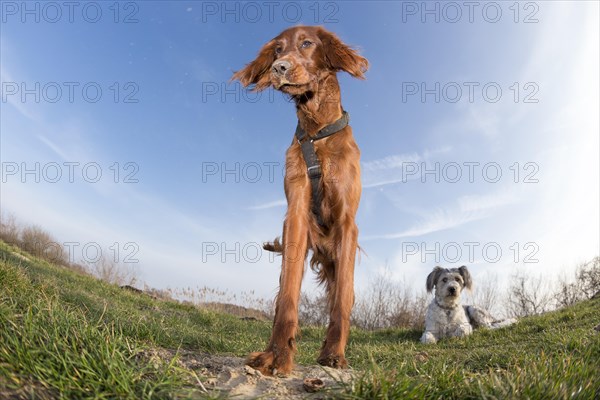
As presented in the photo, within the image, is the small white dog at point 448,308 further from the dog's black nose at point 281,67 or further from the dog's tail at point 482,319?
the dog's black nose at point 281,67

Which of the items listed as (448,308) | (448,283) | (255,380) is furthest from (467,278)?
(255,380)

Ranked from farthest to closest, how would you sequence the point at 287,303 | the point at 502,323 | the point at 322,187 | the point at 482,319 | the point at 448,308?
the point at 482,319
the point at 502,323
the point at 448,308
the point at 322,187
the point at 287,303

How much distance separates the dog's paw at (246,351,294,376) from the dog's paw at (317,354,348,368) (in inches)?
14.4

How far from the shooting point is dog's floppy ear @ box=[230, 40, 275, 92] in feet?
14.8

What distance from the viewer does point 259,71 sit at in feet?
15.0

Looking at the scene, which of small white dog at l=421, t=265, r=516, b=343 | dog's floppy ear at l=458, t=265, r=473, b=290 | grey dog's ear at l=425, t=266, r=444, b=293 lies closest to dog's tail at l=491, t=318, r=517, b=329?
small white dog at l=421, t=265, r=516, b=343

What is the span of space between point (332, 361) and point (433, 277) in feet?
28.0

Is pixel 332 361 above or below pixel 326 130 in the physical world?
below

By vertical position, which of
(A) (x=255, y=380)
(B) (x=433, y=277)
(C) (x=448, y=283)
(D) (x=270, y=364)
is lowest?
(A) (x=255, y=380)

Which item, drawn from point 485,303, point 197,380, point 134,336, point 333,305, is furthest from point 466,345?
point 485,303

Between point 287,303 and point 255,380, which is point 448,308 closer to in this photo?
point 287,303

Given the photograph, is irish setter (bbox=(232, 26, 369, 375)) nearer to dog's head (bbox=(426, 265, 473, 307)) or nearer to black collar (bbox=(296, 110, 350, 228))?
black collar (bbox=(296, 110, 350, 228))

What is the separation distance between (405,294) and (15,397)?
55.9 ft

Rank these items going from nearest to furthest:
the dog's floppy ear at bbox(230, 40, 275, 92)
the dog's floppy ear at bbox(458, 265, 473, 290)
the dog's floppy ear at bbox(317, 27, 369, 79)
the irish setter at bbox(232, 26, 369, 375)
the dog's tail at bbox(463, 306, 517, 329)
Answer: the irish setter at bbox(232, 26, 369, 375), the dog's floppy ear at bbox(317, 27, 369, 79), the dog's floppy ear at bbox(230, 40, 275, 92), the dog's floppy ear at bbox(458, 265, 473, 290), the dog's tail at bbox(463, 306, 517, 329)
